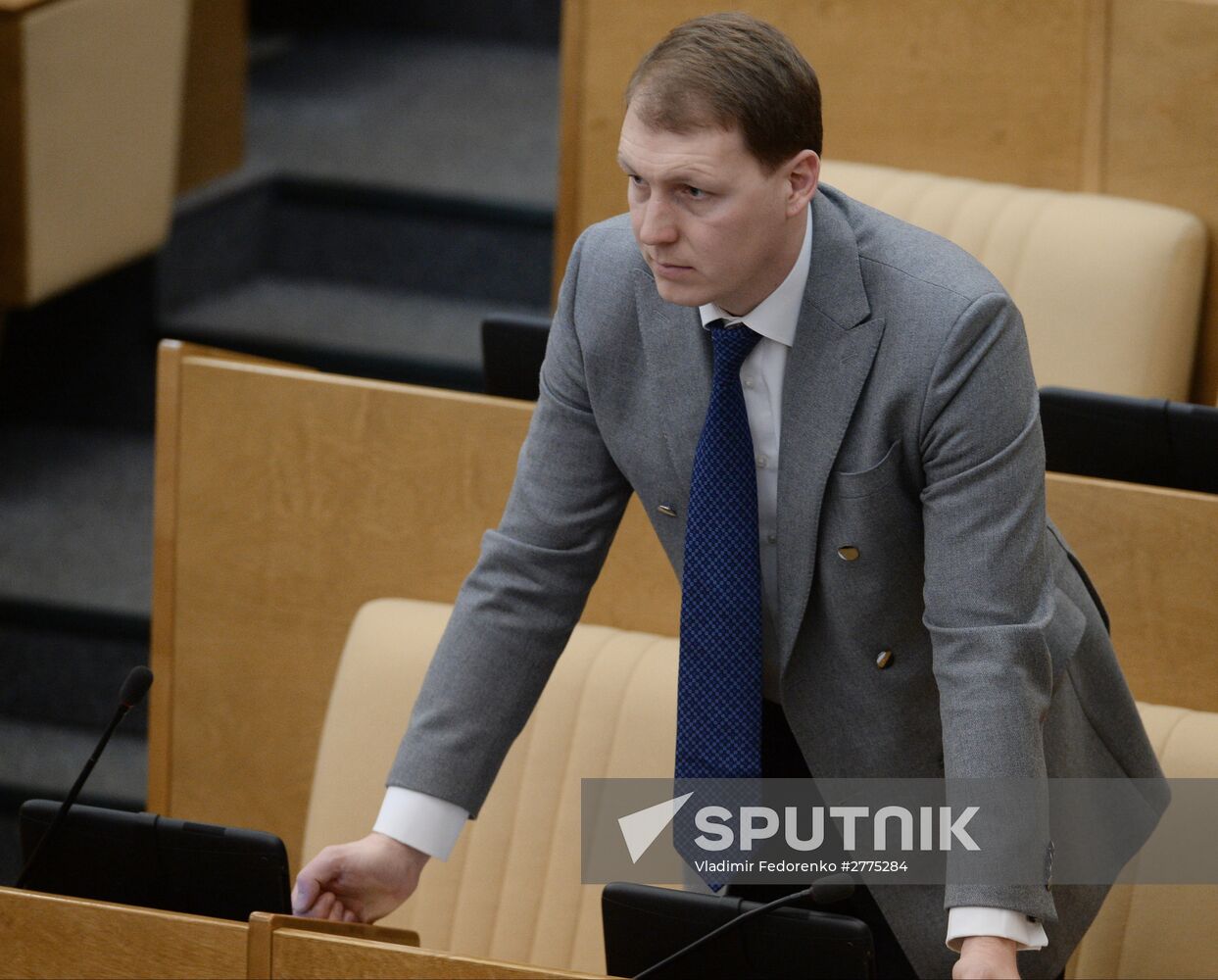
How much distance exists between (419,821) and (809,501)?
31cm

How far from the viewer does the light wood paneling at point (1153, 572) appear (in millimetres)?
1589

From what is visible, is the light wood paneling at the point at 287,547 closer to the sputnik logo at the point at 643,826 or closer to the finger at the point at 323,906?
the sputnik logo at the point at 643,826

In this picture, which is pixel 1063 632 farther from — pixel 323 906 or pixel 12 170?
pixel 12 170

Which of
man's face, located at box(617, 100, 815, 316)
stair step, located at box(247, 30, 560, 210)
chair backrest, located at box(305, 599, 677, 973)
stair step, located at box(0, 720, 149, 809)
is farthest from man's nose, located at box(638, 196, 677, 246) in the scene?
stair step, located at box(247, 30, 560, 210)

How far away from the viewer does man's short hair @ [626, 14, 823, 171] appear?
973mm

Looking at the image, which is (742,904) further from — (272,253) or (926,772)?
(272,253)

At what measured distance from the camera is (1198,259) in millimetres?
2133

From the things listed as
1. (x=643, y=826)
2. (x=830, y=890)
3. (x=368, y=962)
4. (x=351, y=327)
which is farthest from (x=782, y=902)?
(x=351, y=327)

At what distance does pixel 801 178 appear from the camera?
1025 mm

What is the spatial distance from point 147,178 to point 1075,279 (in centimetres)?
144

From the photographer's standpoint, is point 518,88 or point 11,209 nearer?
point 11,209

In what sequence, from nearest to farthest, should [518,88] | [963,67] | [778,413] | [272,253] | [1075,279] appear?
[778,413], [1075,279], [963,67], [272,253], [518,88]

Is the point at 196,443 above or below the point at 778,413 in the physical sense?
below

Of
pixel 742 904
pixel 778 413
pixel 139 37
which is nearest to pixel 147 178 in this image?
pixel 139 37
